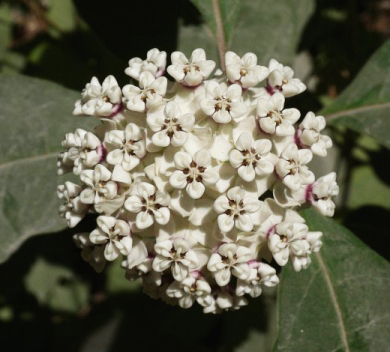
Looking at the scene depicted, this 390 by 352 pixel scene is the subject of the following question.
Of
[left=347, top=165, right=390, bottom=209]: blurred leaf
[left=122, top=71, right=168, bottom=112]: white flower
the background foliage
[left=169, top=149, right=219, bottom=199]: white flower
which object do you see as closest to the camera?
[left=169, top=149, right=219, bottom=199]: white flower

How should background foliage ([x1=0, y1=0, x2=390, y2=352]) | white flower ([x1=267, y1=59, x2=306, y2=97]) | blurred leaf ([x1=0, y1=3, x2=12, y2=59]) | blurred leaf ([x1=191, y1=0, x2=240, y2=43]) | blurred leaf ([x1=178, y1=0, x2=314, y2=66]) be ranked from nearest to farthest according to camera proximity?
white flower ([x1=267, y1=59, x2=306, y2=97]) < background foliage ([x1=0, y1=0, x2=390, y2=352]) < blurred leaf ([x1=191, y1=0, x2=240, y2=43]) < blurred leaf ([x1=178, y1=0, x2=314, y2=66]) < blurred leaf ([x1=0, y1=3, x2=12, y2=59])

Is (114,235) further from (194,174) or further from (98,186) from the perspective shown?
(194,174)

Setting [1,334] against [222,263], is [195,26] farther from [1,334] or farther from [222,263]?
[1,334]

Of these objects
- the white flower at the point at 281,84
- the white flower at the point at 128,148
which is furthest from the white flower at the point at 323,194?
the white flower at the point at 128,148

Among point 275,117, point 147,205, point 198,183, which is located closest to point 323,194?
point 275,117

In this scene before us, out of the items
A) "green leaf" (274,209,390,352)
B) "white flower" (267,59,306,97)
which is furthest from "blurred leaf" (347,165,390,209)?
"white flower" (267,59,306,97)

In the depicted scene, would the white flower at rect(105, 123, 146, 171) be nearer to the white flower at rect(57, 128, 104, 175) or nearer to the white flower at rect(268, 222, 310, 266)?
the white flower at rect(57, 128, 104, 175)
